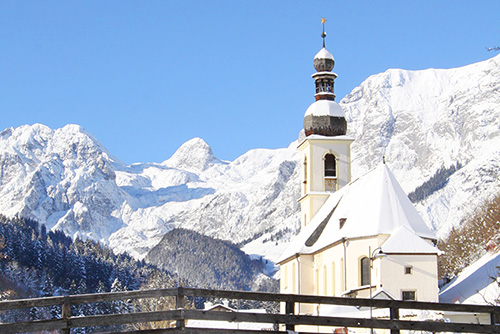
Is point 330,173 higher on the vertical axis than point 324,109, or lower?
lower

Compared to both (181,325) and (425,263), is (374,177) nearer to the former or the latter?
(425,263)

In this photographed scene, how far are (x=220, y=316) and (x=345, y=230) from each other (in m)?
32.2

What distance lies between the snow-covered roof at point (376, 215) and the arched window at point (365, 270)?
4.48 ft

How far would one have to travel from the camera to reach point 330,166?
64.6 metres

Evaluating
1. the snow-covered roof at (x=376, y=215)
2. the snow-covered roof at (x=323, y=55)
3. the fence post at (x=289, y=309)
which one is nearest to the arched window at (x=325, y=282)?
the snow-covered roof at (x=376, y=215)

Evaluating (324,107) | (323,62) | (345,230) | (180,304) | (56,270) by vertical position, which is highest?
(56,270)

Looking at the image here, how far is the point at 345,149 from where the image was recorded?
212 ft

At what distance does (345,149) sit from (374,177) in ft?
44.6

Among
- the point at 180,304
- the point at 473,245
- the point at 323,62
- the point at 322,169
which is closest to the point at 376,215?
the point at 322,169

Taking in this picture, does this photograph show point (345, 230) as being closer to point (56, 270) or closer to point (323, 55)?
point (323, 55)

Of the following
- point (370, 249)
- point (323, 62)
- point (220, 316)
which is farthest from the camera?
point (323, 62)

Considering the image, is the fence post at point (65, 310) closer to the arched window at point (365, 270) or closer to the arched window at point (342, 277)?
the arched window at point (365, 270)

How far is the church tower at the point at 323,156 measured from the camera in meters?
64.1

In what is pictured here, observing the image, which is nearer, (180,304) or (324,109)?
(180,304)
